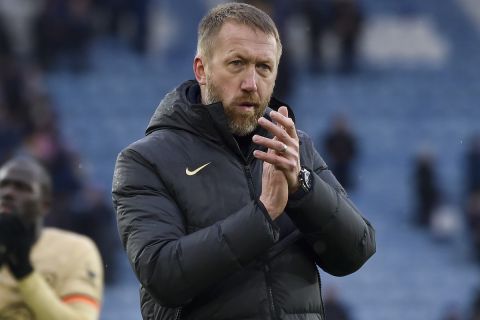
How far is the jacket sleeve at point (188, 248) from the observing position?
134 inches

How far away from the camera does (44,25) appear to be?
685 inches

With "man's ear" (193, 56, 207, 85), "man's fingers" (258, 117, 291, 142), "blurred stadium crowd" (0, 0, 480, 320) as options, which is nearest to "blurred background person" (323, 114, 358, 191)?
"blurred stadium crowd" (0, 0, 480, 320)

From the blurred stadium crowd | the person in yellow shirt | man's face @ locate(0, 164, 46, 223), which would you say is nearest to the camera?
the person in yellow shirt

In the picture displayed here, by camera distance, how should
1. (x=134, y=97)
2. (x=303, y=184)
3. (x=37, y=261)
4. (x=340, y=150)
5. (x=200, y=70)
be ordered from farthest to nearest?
(x=134, y=97) → (x=340, y=150) → (x=37, y=261) → (x=200, y=70) → (x=303, y=184)

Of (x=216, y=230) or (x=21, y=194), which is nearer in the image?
(x=216, y=230)

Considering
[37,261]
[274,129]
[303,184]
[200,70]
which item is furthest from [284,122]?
[37,261]

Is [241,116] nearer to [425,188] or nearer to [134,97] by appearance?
[425,188]

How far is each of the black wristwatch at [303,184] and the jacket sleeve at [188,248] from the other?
0.34 feet

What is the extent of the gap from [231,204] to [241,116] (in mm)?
237

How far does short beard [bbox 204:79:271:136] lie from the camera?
3617 mm

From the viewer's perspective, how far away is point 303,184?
11.5ft

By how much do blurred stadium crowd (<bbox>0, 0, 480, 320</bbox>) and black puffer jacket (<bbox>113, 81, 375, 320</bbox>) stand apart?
26.1 ft

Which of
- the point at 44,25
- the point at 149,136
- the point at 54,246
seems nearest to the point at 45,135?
the point at 44,25

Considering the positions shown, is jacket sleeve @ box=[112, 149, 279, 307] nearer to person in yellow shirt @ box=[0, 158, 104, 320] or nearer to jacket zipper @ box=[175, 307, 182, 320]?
jacket zipper @ box=[175, 307, 182, 320]
